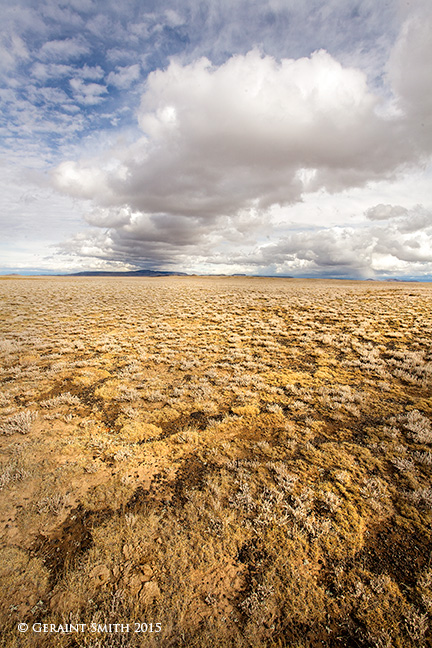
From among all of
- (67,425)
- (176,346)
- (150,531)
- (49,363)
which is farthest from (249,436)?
(49,363)

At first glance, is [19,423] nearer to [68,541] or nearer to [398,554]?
[68,541]

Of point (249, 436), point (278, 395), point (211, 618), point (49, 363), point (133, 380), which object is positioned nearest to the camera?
point (211, 618)

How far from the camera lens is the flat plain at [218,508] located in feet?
10.2

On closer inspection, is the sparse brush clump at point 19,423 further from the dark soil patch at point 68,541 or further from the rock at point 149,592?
the rock at point 149,592

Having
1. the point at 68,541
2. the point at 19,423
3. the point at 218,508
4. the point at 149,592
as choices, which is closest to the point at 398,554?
the point at 218,508

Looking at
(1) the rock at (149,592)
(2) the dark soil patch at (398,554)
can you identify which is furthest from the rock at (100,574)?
(2) the dark soil patch at (398,554)

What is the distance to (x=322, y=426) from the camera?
7043 millimetres

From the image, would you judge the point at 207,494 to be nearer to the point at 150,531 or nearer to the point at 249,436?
the point at 150,531

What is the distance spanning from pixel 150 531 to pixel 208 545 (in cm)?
94

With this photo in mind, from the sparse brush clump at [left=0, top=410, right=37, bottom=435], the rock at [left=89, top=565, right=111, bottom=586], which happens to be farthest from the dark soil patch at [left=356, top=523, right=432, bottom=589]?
the sparse brush clump at [left=0, top=410, right=37, bottom=435]

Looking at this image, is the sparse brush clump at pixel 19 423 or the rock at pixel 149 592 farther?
the sparse brush clump at pixel 19 423

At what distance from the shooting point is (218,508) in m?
4.48

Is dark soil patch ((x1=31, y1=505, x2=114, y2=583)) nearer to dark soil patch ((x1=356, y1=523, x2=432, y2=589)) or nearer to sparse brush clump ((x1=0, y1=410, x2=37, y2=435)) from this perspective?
sparse brush clump ((x1=0, y1=410, x2=37, y2=435))

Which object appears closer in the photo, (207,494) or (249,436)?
(207,494)
